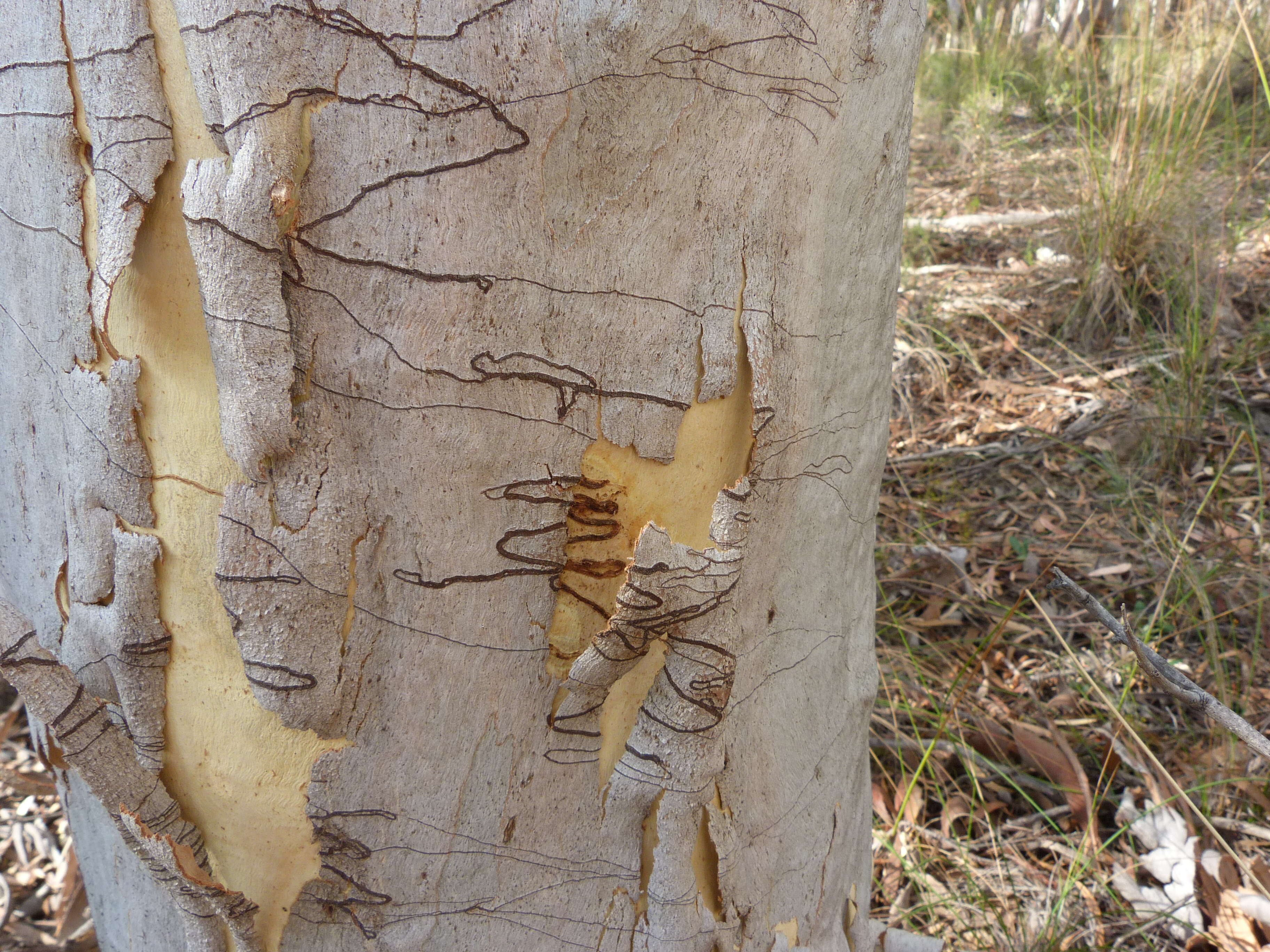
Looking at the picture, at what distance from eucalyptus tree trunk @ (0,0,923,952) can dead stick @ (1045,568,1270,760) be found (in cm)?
31

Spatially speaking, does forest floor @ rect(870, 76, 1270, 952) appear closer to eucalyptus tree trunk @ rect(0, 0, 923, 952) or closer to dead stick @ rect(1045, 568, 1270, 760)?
dead stick @ rect(1045, 568, 1270, 760)

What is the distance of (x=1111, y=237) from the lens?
115 inches

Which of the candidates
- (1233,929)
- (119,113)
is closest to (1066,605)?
(1233,929)

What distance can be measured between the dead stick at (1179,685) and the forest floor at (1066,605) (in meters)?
0.36

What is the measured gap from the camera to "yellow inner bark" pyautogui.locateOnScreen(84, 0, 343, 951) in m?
0.66

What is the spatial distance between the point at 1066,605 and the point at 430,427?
1905 mm

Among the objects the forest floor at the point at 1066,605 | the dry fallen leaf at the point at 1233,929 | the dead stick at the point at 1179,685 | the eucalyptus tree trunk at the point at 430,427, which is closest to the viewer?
the eucalyptus tree trunk at the point at 430,427

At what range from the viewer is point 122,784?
2.34 ft

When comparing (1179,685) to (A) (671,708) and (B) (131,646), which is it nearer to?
(A) (671,708)

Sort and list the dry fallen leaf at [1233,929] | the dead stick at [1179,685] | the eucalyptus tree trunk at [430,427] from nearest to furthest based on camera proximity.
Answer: the eucalyptus tree trunk at [430,427]
the dead stick at [1179,685]
the dry fallen leaf at [1233,929]

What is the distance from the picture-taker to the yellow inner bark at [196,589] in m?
0.66

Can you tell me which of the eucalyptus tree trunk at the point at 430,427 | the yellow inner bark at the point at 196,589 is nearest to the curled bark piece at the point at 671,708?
the eucalyptus tree trunk at the point at 430,427

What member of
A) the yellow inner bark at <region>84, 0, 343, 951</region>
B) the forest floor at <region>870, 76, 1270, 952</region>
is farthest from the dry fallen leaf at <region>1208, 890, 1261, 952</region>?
the yellow inner bark at <region>84, 0, 343, 951</region>

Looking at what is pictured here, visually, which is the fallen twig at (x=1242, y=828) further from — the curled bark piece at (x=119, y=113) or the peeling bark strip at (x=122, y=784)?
the curled bark piece at (x=119, y=113)
